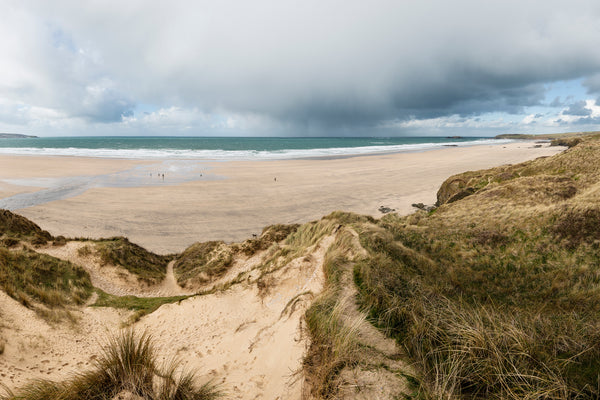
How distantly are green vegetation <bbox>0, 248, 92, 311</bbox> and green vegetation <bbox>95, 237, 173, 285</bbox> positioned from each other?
3.96ft

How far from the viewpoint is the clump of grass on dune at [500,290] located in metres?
3.16

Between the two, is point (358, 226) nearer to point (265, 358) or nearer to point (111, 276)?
point (265, 358)

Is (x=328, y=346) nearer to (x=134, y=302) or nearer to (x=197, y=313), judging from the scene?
(x=197, y=313)

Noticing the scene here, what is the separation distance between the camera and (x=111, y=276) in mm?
10695

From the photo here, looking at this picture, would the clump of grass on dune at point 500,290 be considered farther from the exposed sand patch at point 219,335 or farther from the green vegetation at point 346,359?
the exposed sand patch at point 219,335

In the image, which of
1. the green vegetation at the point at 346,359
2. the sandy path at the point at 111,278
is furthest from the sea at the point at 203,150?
the green vegetation at the point at 346,359

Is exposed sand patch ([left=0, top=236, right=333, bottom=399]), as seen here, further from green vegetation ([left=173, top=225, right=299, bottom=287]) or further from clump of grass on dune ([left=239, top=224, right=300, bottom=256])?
clump of grass on dune ([left=239, top=224, right=300, bottom=256])

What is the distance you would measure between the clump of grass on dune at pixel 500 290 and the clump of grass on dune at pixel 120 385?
9.87 ft

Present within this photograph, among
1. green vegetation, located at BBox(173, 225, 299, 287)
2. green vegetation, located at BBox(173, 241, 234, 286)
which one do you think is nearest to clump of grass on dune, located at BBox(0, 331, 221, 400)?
green vegetation, located at BBox(173, 225, 299, 287)

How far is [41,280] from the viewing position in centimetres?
859

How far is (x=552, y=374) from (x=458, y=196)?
16400 mm

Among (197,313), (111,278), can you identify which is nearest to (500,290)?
(197,313)

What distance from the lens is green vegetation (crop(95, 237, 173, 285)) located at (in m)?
11.2

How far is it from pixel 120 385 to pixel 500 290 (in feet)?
27.9
